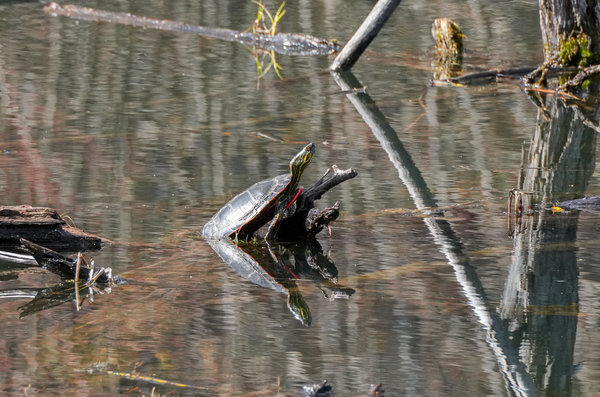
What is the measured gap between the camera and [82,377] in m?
2.83

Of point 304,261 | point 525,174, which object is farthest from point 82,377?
point 525,174

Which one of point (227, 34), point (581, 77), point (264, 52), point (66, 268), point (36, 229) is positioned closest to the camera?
point (66, 268)

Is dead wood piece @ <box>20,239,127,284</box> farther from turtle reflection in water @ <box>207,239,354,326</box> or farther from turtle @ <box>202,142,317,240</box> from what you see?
turtle @ <box>202,142,317,240</box>

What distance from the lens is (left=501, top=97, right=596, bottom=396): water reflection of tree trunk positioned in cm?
317

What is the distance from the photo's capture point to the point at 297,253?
14.0 feet

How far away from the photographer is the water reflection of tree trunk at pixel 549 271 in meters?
3.17

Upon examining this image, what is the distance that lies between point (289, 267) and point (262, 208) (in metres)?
0.40

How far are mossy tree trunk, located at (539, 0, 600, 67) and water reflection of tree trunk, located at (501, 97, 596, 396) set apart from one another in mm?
2182

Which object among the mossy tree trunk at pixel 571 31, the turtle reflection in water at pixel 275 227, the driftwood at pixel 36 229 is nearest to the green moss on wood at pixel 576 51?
the mossy tree trunk at pixel 571 31

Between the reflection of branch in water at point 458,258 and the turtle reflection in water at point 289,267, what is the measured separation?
617 millimetres

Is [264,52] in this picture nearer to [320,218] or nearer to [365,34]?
[365,34]

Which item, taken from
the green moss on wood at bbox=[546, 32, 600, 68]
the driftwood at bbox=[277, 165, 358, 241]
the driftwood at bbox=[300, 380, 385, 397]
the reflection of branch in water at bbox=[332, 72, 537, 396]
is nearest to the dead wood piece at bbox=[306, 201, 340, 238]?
the driftwood at bbox=[277, 165, 358, 241]

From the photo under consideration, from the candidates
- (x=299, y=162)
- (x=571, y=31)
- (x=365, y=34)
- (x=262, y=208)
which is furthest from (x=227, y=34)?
(x=262, y=208)

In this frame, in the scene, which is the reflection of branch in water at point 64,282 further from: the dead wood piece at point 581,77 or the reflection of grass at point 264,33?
the dead wood piece at point 581,77
